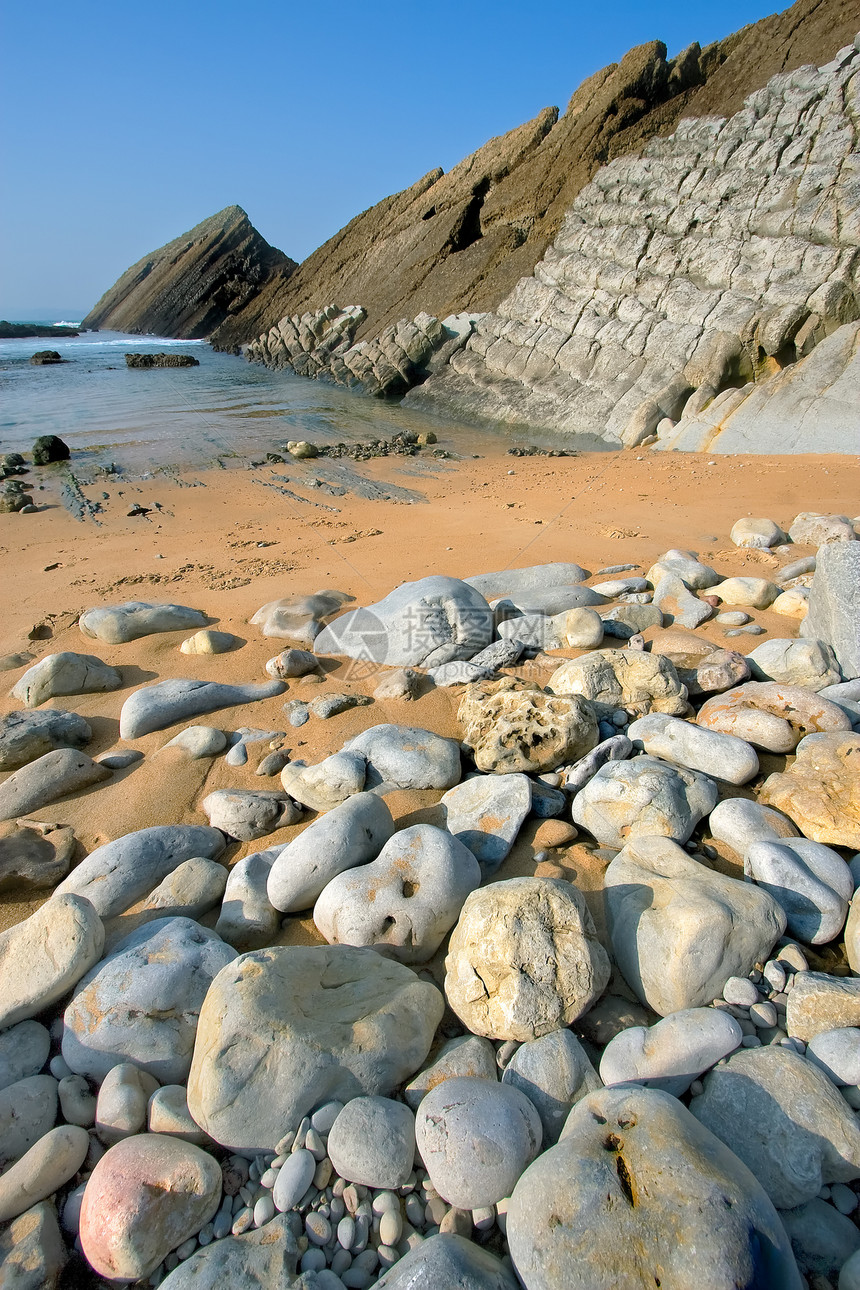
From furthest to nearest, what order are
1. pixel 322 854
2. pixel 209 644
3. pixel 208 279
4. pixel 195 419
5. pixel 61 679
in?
pixel 208 279
pixel 195 419
pixel 209 644
pixel 61 679
pixel 322 854

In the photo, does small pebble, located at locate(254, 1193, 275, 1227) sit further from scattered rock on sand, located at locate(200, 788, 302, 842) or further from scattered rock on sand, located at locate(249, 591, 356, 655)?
scattered rock on sand, located at locate(249, 591, 356, 655)

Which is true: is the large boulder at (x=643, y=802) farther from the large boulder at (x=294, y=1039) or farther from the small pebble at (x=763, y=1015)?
the large boulder at (x=294, y=1039)

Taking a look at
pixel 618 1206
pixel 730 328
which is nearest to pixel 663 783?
pixel 618 1206

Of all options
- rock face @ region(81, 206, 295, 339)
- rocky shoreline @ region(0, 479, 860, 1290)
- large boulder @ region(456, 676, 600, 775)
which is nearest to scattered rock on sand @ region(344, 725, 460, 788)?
rocky shoreline @ region(0, 479, 860, 1290)

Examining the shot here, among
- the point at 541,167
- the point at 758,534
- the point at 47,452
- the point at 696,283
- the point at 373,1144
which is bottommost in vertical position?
the point at 373,1144

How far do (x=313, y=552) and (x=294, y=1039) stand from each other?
505 centimetres

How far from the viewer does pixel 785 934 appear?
2.08m

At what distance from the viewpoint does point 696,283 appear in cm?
1203

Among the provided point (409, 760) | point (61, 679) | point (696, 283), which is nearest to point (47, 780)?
point (61, 679)

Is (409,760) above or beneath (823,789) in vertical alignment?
beneath

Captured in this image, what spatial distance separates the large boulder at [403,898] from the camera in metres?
2.14

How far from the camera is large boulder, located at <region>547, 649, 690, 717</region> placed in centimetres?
316

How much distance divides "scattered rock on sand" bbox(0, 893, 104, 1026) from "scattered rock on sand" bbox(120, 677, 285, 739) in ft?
4.77

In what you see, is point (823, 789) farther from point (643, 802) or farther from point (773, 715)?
point (643, 802)
